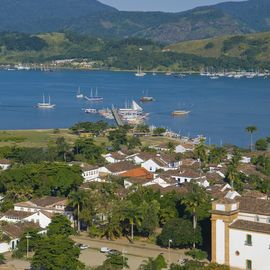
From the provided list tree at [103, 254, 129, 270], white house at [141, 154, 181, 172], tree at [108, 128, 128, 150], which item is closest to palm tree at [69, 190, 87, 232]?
tree at [103, 254, 129, 270]

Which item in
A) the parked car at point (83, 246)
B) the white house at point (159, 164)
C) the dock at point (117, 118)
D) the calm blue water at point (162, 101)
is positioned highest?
the parked car at point (83, 246)

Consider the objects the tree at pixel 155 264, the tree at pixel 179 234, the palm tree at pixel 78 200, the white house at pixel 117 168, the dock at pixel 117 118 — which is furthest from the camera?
the dock at pixel 117 118

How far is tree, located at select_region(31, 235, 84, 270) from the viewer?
25391 mm

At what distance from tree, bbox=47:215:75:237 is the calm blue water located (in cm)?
4302

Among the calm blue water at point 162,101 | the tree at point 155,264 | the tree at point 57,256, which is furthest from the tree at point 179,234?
the calm blue water at point 162,101

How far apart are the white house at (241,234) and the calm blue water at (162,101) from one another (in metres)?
44.8

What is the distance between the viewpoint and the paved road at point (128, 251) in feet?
93.3

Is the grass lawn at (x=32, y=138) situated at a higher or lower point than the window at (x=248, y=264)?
lower

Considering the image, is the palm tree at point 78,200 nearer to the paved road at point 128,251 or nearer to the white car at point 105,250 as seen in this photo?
the paved road at point 128,251

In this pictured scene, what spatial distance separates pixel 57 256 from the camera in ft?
83.8

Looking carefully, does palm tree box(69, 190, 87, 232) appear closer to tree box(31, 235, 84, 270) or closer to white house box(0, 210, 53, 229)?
white house box(0, 210, 53, 229)

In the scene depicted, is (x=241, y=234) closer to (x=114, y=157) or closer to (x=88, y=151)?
(x=114, y=157)

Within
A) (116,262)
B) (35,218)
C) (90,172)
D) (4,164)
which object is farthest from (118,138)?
(116,262)

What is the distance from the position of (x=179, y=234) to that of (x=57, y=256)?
6.09 m
